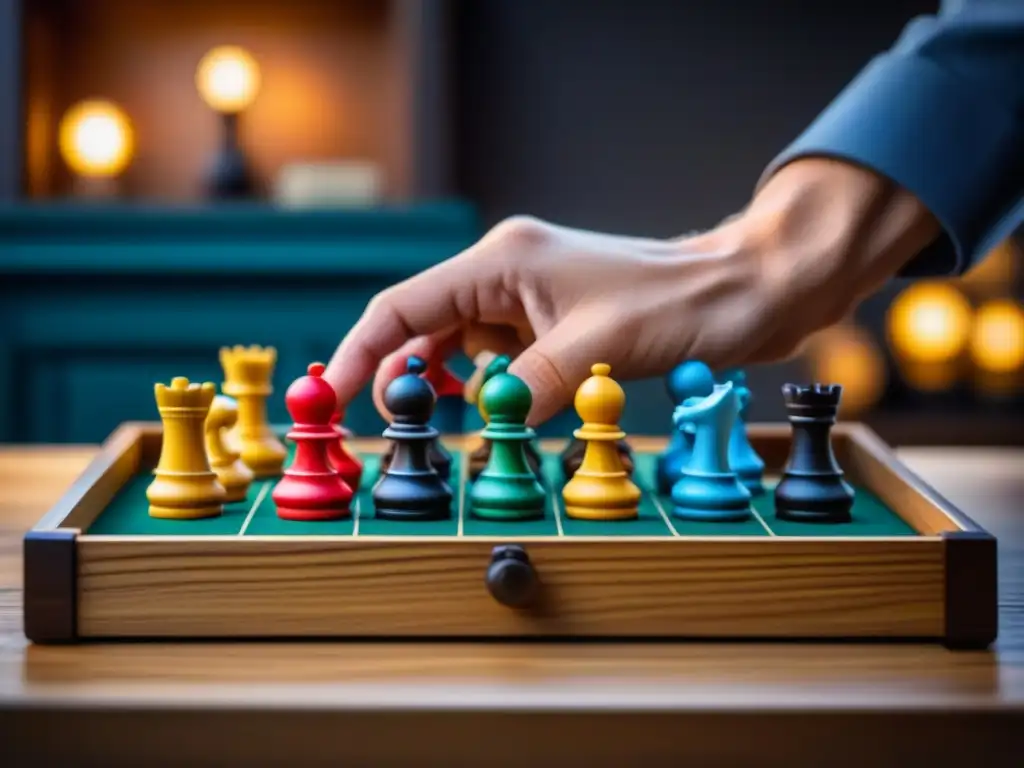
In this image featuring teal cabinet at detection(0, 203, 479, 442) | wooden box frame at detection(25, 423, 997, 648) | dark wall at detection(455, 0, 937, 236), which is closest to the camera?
wooden box frame at detection(25, 423, 997, 648)

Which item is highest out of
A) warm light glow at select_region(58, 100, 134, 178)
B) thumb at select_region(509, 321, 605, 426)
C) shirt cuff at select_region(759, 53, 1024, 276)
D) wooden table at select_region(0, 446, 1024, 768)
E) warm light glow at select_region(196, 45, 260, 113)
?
warm light glow at select_region(196, 45, 260, 113)

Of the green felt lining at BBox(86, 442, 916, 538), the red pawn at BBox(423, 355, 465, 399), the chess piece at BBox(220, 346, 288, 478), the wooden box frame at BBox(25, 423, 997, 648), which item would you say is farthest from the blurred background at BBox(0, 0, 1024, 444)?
the wooden box frame at BBox(25, 423, 997, 648)

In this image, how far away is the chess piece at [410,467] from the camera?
104 cm

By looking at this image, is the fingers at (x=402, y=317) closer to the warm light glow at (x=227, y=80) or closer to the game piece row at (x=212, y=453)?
the game piece row at (x=212, y=453)

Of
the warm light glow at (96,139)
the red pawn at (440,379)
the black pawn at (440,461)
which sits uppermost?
the warm light glow at (96,139)

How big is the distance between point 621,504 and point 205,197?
112 inches

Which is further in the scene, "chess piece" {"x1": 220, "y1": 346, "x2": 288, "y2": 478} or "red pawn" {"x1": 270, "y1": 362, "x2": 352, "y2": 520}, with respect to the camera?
"chess piece" {"x1": 220, "y1": 346, "x2": 288, "y2": 478}

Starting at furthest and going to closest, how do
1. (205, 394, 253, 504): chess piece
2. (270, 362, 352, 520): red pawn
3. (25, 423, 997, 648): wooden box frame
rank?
(205, 394, 253, 504): chess piece → (270, 362, 352, 520): red pawn → (25, 423, 997, 648): wooden box frame

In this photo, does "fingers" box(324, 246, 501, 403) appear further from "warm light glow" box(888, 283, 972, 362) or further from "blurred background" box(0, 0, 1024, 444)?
"warm light glow" box(888, 283, 972, 362)

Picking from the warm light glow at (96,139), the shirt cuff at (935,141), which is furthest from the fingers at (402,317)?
the warm light glow at (96,139)

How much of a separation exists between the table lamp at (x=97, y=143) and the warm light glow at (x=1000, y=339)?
246 centimetres

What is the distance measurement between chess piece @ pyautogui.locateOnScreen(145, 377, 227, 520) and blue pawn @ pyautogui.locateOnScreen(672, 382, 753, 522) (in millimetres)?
361

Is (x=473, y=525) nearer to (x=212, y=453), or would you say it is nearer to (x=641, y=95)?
(x=212, y=453)

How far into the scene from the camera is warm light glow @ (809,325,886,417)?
3906 millimetres
